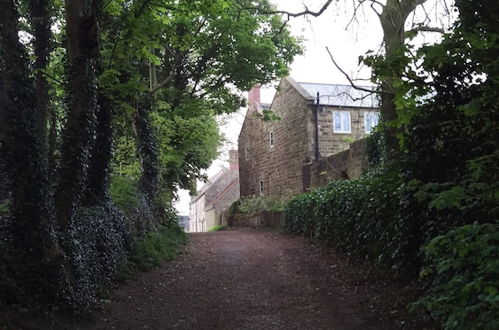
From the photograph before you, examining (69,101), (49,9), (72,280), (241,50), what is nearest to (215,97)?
(241,50)

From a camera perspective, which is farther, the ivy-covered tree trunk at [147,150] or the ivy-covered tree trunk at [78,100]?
the ivy-covered tree trunk at [147,150]

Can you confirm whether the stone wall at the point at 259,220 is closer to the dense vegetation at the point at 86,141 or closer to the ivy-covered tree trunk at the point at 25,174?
the dense vegetation at the point at 86,141

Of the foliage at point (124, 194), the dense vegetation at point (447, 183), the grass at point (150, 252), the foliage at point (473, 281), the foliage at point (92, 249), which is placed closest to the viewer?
the foliage at point (473, 281)

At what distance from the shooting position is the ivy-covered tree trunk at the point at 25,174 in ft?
21.3

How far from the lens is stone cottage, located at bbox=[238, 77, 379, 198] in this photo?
2538cm

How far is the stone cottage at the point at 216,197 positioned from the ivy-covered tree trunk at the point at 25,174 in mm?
39133

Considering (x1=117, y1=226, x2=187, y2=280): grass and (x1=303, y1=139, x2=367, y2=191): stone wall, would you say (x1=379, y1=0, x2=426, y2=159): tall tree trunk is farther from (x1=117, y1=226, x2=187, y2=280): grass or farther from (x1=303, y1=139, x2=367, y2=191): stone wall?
(x1=117, y1=226, x2=187, y2=280): grass

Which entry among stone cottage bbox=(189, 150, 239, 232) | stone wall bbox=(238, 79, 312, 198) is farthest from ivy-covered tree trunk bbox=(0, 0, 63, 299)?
stone cottage bbox=(189, 150, 239, 232)

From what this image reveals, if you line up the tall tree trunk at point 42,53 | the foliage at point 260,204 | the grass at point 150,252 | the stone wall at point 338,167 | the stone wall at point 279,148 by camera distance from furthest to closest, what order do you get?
the stone wall at point 279,148
the foliage at point 260,204
the stone wall at point 338,167
the tall tree trunk at point 42,53
the grass at point 150,252

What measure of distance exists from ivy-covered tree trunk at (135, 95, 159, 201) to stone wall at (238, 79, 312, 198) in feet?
35.5

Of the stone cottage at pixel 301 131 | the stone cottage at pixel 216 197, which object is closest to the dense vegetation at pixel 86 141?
the stone cottage at pixel 301 131

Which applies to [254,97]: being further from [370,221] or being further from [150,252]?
[370,221]

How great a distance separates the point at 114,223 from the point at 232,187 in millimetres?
44849

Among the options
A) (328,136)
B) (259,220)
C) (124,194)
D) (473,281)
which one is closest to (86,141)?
(124,194)
